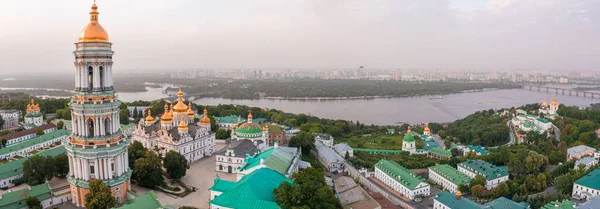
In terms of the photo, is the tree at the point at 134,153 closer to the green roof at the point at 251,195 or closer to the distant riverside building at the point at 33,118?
the green roof at the point at 251,195

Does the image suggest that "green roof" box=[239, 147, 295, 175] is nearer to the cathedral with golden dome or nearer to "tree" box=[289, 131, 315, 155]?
the cathedral with golden dome

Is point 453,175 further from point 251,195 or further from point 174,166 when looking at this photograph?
point 174,166

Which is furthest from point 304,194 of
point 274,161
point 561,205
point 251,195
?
point 561,205

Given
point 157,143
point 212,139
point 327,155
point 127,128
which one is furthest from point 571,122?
point 127,128

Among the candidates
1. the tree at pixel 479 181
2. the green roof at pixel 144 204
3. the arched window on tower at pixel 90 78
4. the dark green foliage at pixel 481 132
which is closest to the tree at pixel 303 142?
the tree at pixel 479 181

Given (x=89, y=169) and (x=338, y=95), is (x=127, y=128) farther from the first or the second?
(x=338, y=95)

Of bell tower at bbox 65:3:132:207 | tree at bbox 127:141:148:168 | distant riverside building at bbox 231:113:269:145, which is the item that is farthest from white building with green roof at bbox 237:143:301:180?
distant riverside building at bbox 231:113:269:145
